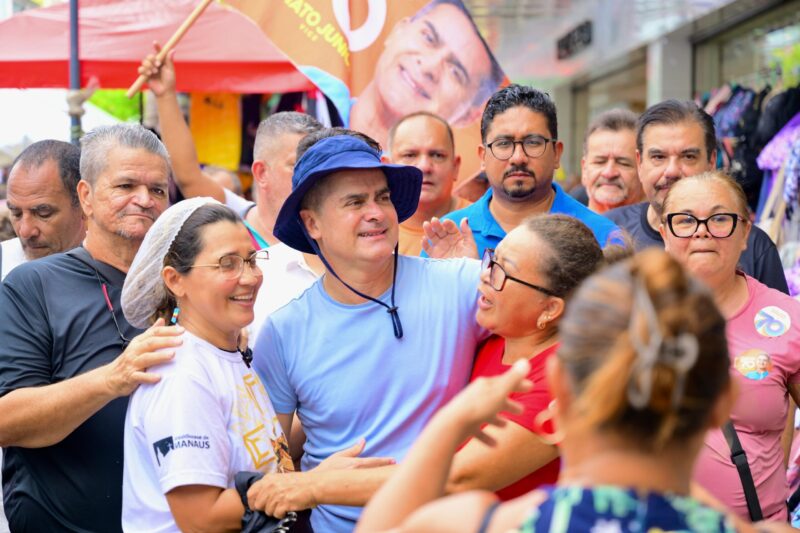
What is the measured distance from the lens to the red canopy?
21.5 ft

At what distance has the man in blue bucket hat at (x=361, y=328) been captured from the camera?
304 centimetres

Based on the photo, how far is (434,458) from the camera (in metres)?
1.83

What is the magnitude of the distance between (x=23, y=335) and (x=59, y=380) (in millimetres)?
184

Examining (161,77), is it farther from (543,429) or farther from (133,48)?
(543,429)

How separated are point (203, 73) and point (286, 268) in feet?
10.9

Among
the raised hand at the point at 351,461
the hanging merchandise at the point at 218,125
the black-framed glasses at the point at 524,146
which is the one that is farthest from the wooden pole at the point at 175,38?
the hanging merchandise at the point at 218,125

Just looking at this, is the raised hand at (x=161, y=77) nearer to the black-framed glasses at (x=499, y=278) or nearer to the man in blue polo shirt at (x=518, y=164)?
the man in blue polo shirt at (x=518, y=164)

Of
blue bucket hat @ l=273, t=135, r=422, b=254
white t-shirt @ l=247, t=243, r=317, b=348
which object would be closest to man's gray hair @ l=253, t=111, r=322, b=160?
white t-shirt @ l=247, t=243, r=317, b=348

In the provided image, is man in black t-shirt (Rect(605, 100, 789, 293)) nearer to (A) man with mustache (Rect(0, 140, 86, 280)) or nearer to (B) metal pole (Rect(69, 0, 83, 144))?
(A) man with mustache (Rect(0, 140, 86, 280))

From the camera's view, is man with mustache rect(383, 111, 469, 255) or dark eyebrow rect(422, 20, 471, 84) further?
dark eyebrow rect(422, 20, 471, 84)

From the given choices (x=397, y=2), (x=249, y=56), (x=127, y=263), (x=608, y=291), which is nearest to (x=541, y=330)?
(x=608, y=291)

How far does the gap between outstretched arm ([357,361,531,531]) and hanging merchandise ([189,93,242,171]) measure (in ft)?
22.5

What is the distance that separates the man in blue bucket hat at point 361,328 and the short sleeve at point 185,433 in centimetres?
42

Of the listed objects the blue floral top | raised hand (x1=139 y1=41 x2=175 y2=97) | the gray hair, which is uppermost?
raised hand (x1=139 y1=41 x2=175 y2=97)
